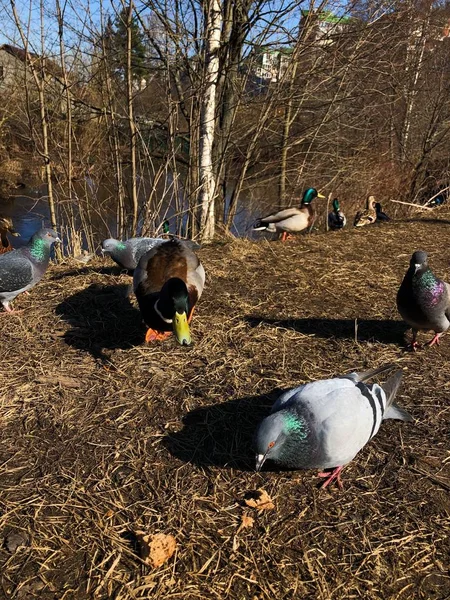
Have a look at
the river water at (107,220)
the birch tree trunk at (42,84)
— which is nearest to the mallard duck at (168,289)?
the birch tree trunk at (42,84)

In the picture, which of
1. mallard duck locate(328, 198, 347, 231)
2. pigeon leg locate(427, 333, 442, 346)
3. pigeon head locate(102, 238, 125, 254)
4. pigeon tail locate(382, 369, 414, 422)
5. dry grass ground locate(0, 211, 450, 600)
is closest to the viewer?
dry grass ground locate(0, 211, 450, 600)

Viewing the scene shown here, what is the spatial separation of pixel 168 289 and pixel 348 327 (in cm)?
146

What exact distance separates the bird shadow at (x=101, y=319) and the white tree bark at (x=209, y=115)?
9.09 feet

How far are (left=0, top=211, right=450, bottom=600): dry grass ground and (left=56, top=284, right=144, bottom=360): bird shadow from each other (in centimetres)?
2

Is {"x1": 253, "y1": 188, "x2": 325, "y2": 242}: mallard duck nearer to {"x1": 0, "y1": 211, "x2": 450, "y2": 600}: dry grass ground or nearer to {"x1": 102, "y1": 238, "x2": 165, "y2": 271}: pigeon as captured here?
{"x1": 102, "y1": 238, "x2": 165, "y2": 271}: pigeon

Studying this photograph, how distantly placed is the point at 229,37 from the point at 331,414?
612 centimetres

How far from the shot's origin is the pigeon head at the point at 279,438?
1798 millimetres

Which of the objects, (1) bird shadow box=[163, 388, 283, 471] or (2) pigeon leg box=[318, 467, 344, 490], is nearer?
(2) pigeon leg box=[318, 467, 344, 490]

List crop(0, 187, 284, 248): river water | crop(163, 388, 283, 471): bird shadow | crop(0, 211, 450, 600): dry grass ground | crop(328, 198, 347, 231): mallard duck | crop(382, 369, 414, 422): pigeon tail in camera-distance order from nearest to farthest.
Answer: crop(0, 211, 450, 600): dry grass ground → crop(163, 388, 283, 471): bird shadow → crop(382, 369, 414, 422): pigeon tail → crop(0, 187, 284, 248): river water → crop(328, 198, 347, 231): mallard duck

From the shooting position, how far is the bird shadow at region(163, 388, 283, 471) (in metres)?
2.07

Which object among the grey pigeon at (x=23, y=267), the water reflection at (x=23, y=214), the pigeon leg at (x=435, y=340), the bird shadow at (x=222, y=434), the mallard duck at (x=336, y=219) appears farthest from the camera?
the water reflection at (x=23, y=214)

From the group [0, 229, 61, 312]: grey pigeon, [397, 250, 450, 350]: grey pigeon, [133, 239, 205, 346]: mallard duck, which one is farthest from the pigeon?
[397, 250, 450, 350]: grey pigeon

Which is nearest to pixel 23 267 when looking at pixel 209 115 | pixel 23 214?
pixel 209 115

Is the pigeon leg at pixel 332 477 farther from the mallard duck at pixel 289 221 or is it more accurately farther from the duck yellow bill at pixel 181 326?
the mallard duck at pixel 289 221
